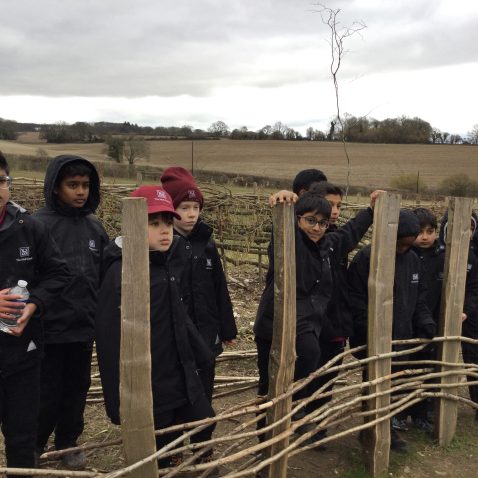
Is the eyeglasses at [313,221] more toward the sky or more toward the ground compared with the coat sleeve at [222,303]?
more toward the sky

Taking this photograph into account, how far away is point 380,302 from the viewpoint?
8.92 ft

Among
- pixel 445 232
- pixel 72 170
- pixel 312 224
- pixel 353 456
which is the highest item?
pixel 72 170

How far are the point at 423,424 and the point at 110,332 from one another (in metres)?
2.33

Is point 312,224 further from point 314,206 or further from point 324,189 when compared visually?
point 324,189

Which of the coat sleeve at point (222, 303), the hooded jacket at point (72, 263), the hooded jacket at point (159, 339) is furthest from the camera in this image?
the coat sleeve at point (222, 303)

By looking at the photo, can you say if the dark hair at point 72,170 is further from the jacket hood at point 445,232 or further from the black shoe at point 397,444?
the black shoe at point 397,444

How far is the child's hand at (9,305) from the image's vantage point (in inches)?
79.5

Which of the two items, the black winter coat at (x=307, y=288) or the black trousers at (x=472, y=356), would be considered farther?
the black trousers at (x=472, y=356)

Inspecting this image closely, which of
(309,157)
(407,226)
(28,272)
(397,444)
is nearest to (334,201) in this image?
(407,226)

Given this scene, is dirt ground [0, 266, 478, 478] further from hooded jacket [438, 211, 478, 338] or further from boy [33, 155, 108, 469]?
hooded jacket [438, 211, 478, 338]

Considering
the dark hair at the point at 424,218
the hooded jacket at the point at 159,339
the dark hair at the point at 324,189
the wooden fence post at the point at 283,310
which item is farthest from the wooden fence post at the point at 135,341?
the dark hair at the point at 424,218

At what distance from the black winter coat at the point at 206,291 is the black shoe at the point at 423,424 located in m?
1.52

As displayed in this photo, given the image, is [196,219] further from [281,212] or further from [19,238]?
[19,238]

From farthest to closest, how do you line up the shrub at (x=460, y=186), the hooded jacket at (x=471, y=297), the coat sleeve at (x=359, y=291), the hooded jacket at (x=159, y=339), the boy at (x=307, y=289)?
the shrub at (x=460, y=186) < the hooded jacket at (x=471, y=297) < the coat sleeve at (x=359, y=291) < the boy at (x=307, y=289) < the hooded jacket at (x=159, y=339)
